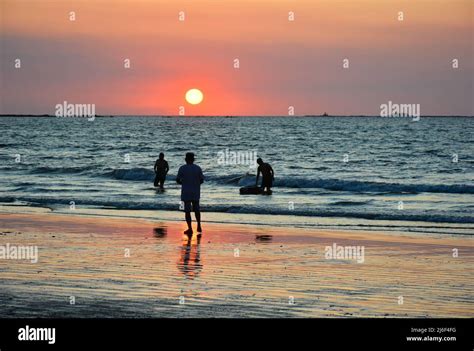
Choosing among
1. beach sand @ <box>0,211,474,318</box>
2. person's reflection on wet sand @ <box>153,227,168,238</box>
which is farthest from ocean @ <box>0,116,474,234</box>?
beach sand @ <box>0,211,474,318</box>

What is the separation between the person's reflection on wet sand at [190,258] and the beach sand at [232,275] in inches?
0.7

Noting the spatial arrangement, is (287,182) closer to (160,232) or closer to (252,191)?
(252,191)

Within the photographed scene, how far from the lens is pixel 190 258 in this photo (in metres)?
15.2

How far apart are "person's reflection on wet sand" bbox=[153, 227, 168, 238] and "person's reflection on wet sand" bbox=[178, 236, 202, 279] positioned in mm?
923

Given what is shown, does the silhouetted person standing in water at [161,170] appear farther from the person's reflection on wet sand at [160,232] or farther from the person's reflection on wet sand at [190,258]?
the person's reflection on wet sand at [190,258]

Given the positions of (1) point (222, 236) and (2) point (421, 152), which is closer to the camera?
(1) point (222, 236)

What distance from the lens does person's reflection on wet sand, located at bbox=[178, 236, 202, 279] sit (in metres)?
13.6

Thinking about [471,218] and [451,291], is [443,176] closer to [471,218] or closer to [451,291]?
[471,218]

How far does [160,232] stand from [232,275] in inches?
276

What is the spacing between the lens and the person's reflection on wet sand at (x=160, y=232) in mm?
19344
